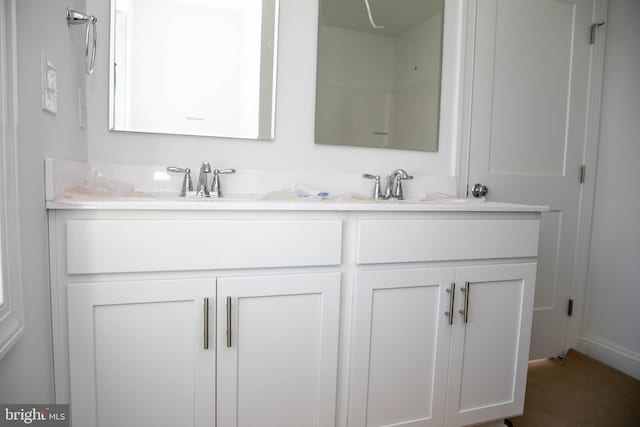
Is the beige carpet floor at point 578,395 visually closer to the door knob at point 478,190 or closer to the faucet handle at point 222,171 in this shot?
the door knob at point 478,190

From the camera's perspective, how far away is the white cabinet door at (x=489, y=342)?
1.40m

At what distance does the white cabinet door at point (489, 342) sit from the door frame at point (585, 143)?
0.63 meters

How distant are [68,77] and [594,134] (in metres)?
2.58

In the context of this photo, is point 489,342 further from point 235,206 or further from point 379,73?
point 379,73

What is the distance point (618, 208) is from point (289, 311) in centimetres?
208

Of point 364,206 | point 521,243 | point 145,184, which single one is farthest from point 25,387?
point 521,243

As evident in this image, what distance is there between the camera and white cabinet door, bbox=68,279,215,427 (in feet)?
3.37

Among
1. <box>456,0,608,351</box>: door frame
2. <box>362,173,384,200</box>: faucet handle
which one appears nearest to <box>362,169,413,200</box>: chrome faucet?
<box>362,173,384,200</box>: faucet handle

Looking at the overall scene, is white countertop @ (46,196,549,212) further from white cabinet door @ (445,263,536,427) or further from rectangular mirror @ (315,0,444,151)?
rectangular mirror @ (315,0,444,151)

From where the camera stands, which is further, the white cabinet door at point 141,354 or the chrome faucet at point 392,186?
the chrome faucet at point 392,186

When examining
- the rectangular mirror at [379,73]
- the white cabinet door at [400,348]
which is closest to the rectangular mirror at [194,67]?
the rectangular mirror at [379,73]

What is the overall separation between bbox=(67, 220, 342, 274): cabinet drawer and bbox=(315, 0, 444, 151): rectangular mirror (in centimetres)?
67

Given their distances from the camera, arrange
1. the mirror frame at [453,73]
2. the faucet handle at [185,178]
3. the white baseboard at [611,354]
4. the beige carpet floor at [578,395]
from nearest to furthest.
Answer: the faucet handle at [185,178] → the beige carpet floor at [578,395] → the mirror frame at [453,73] → the white baseboard at [611,354]

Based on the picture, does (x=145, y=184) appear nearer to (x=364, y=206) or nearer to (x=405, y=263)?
(x=364, y=206)
